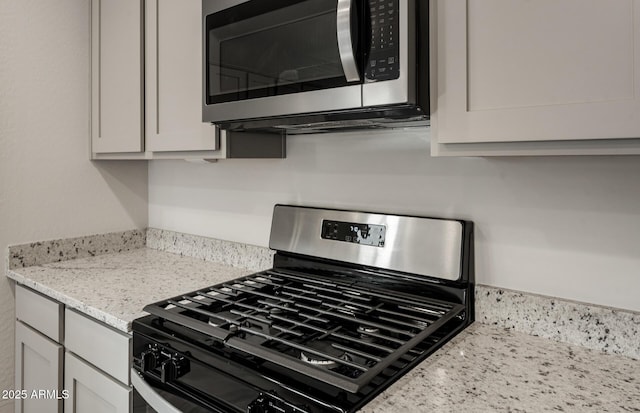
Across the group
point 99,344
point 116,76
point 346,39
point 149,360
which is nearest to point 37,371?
point 99,344

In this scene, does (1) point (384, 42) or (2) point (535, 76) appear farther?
(1) point (384, 42)

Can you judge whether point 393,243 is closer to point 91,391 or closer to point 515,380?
point 515,380

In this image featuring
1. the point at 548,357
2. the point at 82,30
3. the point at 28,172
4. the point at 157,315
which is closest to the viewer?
the point at 548,357

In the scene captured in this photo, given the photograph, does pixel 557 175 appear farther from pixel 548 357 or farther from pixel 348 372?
pixel 348 372

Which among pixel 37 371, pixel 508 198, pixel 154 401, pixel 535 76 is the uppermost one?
pixel 535 76

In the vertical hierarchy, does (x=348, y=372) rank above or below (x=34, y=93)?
below

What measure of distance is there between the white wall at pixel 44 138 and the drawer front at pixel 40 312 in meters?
0.09

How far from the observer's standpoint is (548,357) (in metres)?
0.99

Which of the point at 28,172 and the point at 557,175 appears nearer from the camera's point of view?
the point at 557,175

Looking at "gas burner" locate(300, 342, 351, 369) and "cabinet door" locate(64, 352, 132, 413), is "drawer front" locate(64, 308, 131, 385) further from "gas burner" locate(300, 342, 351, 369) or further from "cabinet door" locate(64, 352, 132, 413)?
"gas burner" locate(300, 342, 351, 369)

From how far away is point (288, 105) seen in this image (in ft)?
3.76

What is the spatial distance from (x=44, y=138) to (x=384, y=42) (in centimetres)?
160

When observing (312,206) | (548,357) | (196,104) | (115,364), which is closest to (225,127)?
(196,104)

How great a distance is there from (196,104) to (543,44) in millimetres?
1083
